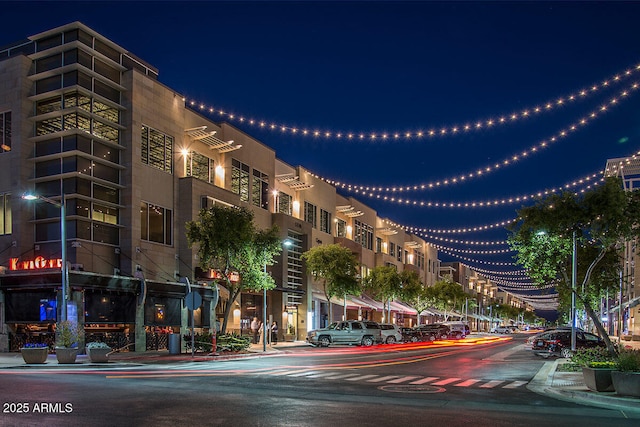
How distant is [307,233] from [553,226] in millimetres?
33206

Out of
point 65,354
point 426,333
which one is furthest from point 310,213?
point 65,354

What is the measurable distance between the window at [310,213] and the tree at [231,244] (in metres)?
21.2

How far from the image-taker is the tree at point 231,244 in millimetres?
34812

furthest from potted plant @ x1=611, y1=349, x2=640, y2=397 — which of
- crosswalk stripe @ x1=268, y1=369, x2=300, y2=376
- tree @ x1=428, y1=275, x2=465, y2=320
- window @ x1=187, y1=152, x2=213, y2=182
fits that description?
tree @ x1=428, y1=275, x2=465, y2=320

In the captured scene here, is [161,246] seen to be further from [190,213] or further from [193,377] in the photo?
[193,377]

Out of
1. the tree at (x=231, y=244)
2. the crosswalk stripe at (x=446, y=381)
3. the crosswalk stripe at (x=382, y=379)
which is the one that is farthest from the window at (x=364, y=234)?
the crosswalk stripe at (x=446, y=381)

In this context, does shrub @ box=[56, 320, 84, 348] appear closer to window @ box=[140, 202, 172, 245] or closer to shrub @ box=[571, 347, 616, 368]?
window @ box=[140, 202, 172, 245]

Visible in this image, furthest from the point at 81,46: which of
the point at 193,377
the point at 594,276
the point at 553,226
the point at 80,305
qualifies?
the point at 594,276

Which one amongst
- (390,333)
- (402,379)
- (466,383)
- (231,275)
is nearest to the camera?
(466,383)

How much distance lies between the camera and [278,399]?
1422 cm

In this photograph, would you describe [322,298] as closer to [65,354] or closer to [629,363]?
[65,354]

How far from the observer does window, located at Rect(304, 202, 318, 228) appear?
59.0 metres

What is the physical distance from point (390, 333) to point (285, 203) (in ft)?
48.9

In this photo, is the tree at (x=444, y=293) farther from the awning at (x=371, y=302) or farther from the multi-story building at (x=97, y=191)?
the multi-story building at (x=97, y=191)
